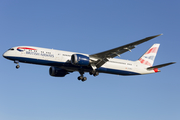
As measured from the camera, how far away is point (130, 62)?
4881 cm

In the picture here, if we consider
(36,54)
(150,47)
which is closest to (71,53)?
(36,54)

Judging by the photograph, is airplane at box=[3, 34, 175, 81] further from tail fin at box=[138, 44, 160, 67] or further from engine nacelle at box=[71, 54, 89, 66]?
tail fin at box=[138, 44, 160, 67]

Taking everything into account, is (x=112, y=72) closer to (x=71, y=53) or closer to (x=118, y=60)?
(x=118, y=60)

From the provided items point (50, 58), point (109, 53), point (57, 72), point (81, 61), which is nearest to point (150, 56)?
point (109, 53)

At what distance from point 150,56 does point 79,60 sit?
18290 mm

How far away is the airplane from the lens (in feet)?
133

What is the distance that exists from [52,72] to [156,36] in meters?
22.0

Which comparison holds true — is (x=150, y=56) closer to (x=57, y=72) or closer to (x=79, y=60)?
(x=79, y=60)

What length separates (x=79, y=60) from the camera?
136ft

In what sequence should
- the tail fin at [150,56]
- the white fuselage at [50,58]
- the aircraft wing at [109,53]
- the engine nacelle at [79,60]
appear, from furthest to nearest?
the tail fin at [150,56]
the engine nacelle at [79,60]
the white fuselage at [50,58]
the aircraft wing at [109,53]

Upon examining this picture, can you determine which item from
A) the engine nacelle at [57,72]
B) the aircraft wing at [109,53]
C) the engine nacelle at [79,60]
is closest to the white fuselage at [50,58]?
the engine nacelle at [79,60]

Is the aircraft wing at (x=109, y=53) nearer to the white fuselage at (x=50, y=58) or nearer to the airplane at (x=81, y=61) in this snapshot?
the airplane at (x=81, y=61)

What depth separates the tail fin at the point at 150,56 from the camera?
51.7m

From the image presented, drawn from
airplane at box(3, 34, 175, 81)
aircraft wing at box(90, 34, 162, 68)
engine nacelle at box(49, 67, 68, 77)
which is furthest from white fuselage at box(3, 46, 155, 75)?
Answer: engine nacelle at box(49, 67, 68, 77)
